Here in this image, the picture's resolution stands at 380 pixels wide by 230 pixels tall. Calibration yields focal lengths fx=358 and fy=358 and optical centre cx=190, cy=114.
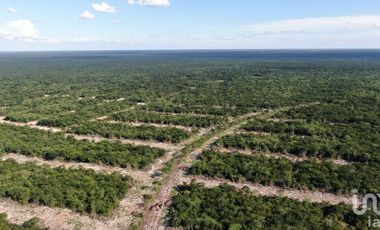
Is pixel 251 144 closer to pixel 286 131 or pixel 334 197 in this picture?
pixel 286 131

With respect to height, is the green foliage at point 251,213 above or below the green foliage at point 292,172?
below

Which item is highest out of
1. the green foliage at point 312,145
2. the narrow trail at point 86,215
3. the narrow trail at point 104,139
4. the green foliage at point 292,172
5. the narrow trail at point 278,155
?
the green foliage at point 312,145

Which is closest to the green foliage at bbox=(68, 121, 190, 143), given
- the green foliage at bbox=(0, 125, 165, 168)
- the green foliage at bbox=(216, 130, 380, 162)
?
the green foliage at bbox=(0, 125, 165, 168)

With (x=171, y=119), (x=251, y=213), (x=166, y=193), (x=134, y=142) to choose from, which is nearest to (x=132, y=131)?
(x=134, y=142)

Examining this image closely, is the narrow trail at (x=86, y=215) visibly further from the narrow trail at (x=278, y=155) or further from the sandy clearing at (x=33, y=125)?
the sandy clearing at (x=33, y=125)

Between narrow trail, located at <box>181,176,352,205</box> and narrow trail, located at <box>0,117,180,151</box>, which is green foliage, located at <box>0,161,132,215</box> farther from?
narrow trail, located at <box>0,117,180,151</box>

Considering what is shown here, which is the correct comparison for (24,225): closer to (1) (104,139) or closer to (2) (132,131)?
(1) (104,139)

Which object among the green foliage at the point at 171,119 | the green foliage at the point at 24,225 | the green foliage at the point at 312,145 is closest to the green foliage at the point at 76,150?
the green foliage at the point at 312,145

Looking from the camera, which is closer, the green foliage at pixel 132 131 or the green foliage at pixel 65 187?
the green foliage at pixel 65 187
